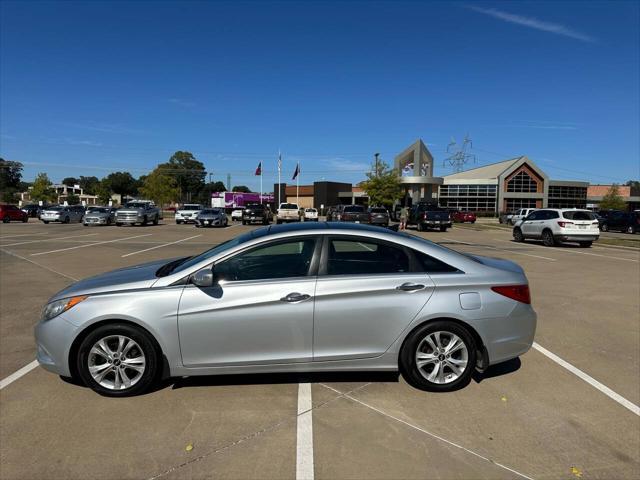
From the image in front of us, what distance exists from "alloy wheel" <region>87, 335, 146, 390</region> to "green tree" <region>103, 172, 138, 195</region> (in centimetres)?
14176

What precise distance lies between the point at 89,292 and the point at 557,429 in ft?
13.4

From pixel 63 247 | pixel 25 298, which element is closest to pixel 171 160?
pixel 63 247


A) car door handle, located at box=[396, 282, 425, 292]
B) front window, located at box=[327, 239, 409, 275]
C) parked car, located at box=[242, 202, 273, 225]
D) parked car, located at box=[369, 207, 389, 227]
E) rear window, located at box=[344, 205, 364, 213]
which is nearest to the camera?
car door handle, located at box=[396, 282, 425, 292]

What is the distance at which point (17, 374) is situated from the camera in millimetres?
4527

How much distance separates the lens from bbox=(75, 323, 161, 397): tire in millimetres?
3885

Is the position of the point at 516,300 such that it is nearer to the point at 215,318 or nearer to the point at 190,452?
the point at 215,318

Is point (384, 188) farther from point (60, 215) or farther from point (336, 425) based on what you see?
point (336, 425)

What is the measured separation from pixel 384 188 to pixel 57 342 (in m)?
57.6

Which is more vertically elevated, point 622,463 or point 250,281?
point 250,281

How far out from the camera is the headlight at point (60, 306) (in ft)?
12.9

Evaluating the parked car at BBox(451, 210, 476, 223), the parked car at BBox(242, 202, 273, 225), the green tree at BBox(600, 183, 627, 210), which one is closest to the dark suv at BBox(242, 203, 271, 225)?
the parked car at BBox(242, 202, 273, 225)

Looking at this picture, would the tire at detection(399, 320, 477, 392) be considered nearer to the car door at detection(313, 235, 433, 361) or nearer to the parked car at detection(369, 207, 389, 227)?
the car door at detection(313, 235, 433, 361)

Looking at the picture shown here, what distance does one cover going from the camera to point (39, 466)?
3020 mm

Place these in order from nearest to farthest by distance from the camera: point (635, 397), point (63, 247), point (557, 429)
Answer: point (557, 429), point (635, 397), point (63, 247)
